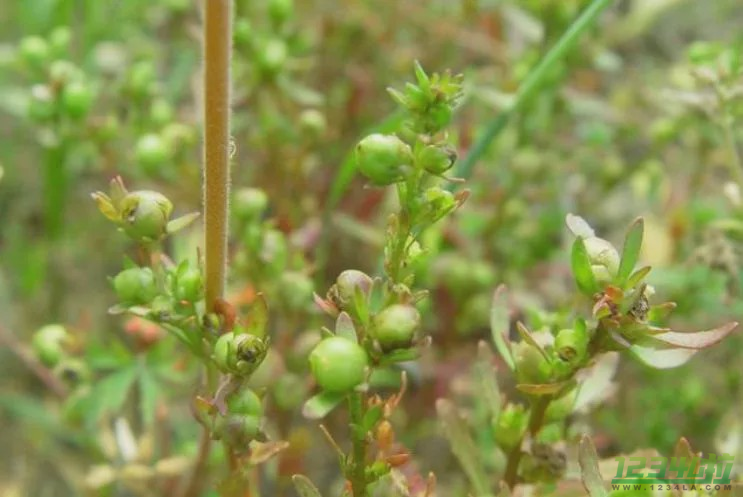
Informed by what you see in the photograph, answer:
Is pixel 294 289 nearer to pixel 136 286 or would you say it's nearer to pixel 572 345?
pixel 136 286

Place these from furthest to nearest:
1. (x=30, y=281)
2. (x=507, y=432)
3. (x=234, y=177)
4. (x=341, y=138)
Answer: (x=341, y=138) → (x=234, y=177) → (x=30, y=281) → (x=507, y=432)

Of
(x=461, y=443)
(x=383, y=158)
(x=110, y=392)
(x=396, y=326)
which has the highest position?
(x=383, y=158)

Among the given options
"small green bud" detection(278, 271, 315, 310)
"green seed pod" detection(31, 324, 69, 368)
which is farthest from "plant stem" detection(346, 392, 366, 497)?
"green seed pod" detection(31, 324, 69, 368)

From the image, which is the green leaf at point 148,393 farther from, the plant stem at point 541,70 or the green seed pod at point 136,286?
the plant stem at point 541,70

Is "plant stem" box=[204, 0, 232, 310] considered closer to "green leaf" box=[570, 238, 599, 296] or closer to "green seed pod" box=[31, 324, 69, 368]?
Answer: "green leaf" box=[570, 238, 599, 296]

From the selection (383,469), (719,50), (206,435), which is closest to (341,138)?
(719,50)

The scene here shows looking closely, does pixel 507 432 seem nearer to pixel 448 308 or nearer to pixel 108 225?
pixel 448 308

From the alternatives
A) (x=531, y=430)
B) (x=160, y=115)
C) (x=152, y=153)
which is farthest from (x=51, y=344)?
(x=531, y=430)
